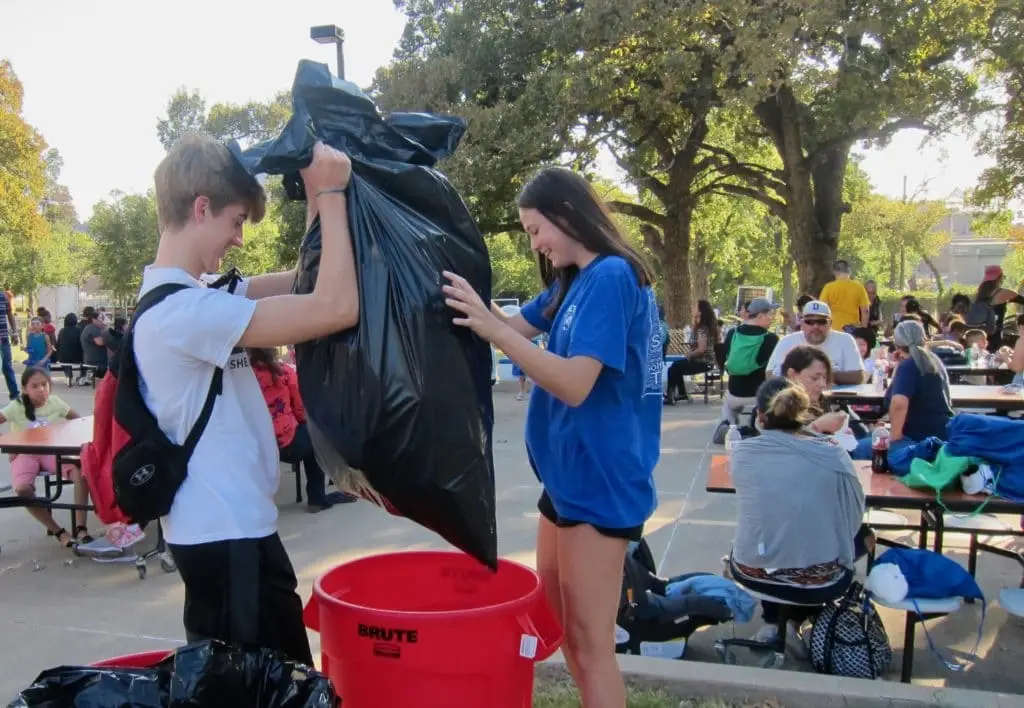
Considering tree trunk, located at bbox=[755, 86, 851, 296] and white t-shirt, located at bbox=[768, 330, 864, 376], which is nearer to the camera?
white t-shirt, located at bbox=[768, 330, 864, 376]

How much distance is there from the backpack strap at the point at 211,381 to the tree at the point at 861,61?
32.3 feet

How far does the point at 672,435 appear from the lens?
8555 millimetres

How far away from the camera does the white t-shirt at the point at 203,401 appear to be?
59.9 inches

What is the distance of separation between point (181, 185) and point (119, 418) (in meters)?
0.46

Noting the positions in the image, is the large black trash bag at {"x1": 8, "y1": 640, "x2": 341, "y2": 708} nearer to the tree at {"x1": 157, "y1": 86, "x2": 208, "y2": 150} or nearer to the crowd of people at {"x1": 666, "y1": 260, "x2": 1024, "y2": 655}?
the crowd of people at {"x1": 666, "y1": 260, "x2": 1024, "y2": 655}

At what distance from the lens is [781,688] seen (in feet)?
9.05

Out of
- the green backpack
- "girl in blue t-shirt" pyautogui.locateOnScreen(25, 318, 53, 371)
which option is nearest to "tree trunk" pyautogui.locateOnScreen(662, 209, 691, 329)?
the green backpack

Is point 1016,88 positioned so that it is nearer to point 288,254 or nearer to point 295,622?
point 288,254

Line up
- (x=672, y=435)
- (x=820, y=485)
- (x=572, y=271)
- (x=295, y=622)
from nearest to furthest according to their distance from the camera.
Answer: (x=295, y=622)
(x=572, y=271)
(x=820, y=485)
(x=672, y=435)

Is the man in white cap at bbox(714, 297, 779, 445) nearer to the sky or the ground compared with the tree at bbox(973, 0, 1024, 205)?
nearer to the ground

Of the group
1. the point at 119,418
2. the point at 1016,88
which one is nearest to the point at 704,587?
the point at 119,418

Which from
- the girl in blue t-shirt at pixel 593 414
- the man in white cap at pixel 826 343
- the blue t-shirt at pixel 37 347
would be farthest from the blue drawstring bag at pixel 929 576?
the blue t-shirt at pixel 37 347

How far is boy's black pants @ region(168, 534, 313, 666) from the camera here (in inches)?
64.3

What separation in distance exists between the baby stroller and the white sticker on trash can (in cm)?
150
